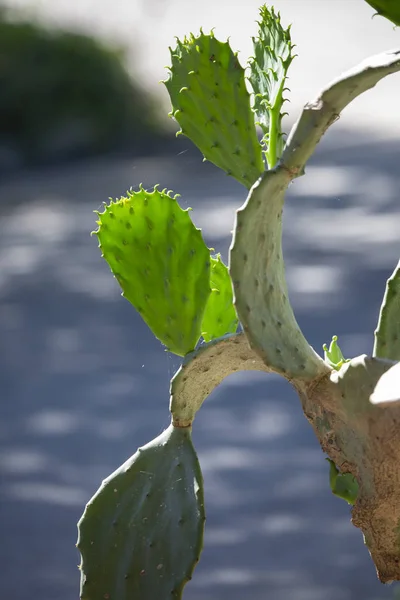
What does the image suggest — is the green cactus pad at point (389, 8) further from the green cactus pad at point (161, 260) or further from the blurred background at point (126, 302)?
the blurred background at point (126, 302)

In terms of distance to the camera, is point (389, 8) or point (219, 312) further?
point (219, 312)

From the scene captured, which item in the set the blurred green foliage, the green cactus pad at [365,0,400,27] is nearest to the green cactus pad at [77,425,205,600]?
the green cactus pad at [365,0,400,27]

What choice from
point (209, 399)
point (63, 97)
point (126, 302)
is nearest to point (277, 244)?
point (209, 399)

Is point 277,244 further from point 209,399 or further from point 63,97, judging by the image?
point 63,97

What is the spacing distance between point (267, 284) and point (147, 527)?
199mm

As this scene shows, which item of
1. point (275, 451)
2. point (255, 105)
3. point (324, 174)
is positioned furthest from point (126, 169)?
point (255, 105)

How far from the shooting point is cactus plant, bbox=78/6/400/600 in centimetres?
65

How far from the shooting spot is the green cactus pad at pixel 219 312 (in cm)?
80

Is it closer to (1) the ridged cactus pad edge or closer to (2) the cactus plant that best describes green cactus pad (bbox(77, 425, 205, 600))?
(2) the cactus plant

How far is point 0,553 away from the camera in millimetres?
2283

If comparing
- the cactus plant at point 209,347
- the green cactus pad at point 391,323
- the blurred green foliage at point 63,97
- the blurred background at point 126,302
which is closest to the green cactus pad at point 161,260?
the cactus plant at point 209,347

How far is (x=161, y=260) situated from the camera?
74cm

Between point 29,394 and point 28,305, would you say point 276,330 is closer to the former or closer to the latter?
point 29,394

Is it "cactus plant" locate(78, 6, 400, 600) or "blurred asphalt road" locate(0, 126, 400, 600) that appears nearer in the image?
"cactus plant" locate(78, 6, 400, 600)
